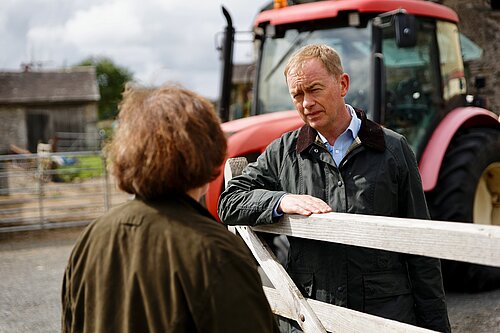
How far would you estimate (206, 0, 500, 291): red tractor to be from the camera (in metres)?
5.48

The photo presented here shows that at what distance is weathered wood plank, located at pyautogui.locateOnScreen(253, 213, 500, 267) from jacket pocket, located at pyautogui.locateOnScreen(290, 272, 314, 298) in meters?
0.20

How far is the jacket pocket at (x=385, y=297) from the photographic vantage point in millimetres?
2414

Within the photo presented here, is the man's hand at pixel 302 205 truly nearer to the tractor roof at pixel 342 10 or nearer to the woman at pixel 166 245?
the woman at pixel 166 245

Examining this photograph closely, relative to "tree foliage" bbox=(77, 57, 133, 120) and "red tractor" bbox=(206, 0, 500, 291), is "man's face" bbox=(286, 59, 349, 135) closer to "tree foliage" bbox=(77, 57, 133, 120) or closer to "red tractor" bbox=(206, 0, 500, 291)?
"red tractor" bbox=(206, 0, 500, 291)

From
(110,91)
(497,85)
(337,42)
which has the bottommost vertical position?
(110,91)

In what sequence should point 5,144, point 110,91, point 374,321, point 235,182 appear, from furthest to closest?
1. point 110,91
2. point 5,144
3. point 235,182
4. point 374,321

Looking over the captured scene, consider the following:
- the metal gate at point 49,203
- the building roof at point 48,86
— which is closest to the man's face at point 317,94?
the metal gate at point 49,203

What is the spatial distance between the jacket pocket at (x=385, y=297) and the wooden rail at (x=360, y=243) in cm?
12

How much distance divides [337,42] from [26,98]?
35.1 meters

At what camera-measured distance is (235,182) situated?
2.74m

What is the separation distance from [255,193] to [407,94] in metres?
3.59

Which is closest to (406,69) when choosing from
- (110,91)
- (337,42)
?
(337,42)

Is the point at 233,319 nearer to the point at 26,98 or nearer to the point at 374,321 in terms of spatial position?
the point at 374,321

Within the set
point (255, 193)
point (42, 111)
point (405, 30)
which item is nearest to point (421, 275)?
point (255, 193)
